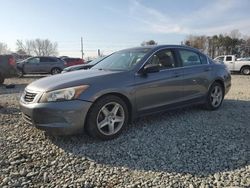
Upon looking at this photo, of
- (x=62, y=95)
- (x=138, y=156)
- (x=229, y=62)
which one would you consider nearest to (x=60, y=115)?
(x=62, y=95)

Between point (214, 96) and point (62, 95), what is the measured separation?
148 inches

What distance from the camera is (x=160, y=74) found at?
4.93 metres

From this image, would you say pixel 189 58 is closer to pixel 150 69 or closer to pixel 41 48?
pixel 150 69

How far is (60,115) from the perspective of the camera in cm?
384

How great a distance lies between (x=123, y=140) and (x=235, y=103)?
4.08m

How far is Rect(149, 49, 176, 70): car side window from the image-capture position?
4.96 metres

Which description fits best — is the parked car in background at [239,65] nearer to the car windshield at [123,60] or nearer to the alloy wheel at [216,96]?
the alloy wheel at [216,96]

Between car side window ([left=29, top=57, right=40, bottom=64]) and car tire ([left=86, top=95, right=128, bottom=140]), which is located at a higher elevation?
car side window ([left=29, top=57, right=40, bottom=64])

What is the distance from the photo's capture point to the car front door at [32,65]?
61.4ft

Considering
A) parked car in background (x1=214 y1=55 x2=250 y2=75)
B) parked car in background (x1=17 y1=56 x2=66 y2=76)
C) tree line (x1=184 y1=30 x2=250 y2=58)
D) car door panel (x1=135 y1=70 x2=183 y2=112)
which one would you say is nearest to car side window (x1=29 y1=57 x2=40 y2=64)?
parked car in background (x1=17 y1=56 x2=66 y2=76)

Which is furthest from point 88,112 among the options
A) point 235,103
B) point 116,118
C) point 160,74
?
point 235,103

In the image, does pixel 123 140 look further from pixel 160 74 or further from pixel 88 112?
pixel 160 74

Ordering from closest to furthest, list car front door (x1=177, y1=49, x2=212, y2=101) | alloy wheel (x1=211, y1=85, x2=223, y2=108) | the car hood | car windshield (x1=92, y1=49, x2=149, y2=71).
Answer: the car hood → car windshield (x1=92, y1=49, x2=149, y2=71) → car front door (x1=177, y1=49, x2=212, y2=101) → alloy wheel (x1=211, y1=85, x2=223, y2=108)

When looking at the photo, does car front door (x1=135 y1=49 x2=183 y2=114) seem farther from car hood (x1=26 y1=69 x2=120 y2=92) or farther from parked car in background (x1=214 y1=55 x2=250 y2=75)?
parked car in background (x1=214 y1=55 x2=250 y2=75)
